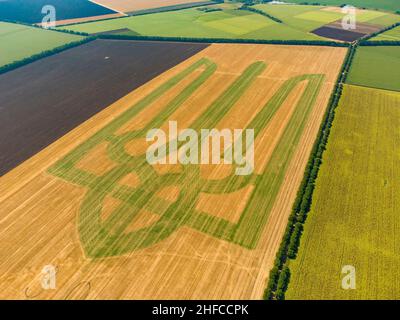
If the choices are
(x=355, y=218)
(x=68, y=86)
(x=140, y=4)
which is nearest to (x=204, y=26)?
(x=140, y=4)

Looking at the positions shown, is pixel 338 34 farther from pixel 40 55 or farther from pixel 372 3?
pixel 40 55

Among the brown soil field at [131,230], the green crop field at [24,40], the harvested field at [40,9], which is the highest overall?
the harvested field at [40,9]

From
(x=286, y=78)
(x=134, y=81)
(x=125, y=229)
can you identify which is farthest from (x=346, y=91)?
(x=125, y=229)

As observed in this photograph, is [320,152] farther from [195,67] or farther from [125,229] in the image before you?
[195,67]

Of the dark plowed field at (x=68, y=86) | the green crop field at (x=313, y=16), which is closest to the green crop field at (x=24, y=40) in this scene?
the dark plowed field at (x=68, y=86)

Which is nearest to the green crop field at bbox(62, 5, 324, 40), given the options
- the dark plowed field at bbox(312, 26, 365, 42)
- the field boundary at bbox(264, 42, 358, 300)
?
the dark plowed field at bbox(312, 26, 365, 42)

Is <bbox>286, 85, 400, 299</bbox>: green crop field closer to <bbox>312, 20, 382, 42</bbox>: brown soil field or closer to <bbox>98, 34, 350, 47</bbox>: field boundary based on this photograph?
<bbox>98, 34, 350, 47</bbox>: field boundary

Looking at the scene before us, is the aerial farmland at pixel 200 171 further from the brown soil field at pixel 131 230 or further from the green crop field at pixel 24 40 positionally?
the green crop field at pixel 24 40
